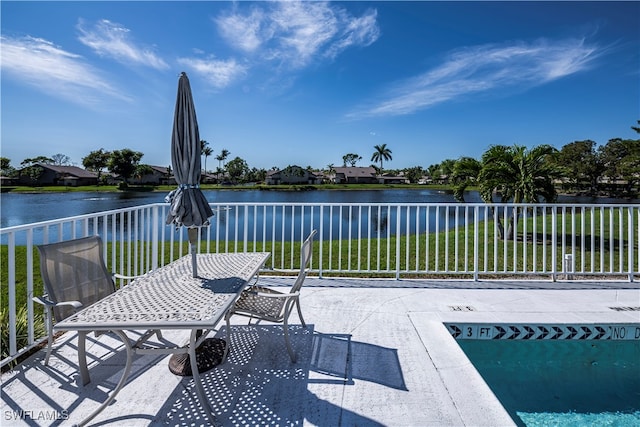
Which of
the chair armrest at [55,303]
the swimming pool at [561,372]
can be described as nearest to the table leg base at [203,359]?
the chair armrest at [55,303]

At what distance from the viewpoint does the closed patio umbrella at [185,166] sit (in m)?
2.36

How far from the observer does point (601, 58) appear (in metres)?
13.6

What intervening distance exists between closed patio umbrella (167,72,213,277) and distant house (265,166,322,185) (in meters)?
63.1

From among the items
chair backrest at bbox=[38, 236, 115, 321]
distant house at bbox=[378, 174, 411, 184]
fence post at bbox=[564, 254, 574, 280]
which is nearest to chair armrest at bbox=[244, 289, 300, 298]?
chair backrest at bbox=[38, 236, 115, 321]

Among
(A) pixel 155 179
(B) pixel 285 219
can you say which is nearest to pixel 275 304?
(B) pixel 285 219

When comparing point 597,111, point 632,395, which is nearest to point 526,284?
point 632,395

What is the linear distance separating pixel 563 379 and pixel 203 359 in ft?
9.15

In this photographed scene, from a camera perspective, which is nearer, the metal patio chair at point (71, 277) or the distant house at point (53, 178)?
the metal patio chair at point (71, 277)

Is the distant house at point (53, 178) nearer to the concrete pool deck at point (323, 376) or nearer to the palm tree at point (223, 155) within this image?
the palm tree at point (223, 155)

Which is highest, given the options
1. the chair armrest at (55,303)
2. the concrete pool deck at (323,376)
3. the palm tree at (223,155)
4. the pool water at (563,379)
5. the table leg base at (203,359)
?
the palm tree at (223,155)

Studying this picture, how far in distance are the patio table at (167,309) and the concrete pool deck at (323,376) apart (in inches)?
6.7

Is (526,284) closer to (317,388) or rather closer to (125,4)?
(317,388)

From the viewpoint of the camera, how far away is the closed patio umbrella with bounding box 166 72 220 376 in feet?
7.73

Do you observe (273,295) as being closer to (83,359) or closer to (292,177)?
(83,359)
